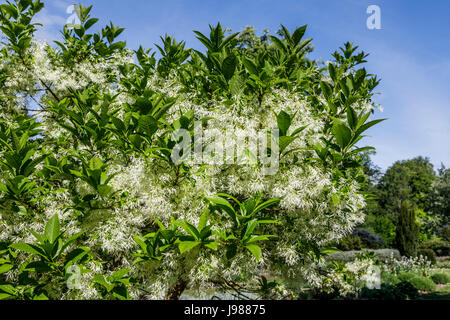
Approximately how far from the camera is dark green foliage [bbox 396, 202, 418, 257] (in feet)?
63.3

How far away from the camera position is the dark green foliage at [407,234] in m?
19.3

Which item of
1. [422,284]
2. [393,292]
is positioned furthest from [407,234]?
[393,292]

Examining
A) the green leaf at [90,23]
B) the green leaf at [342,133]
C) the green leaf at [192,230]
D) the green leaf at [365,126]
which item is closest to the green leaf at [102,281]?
the green leaf at [192,230]

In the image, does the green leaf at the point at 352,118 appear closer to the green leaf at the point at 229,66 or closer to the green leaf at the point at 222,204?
the green leaf at the point at 229,66

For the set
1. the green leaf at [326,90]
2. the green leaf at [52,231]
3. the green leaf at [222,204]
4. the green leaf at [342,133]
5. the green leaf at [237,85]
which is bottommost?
the green leaf at [52,231]

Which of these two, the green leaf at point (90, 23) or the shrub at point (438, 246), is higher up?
the green leaf at point (90, 23)

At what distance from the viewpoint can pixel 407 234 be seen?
1955 centimetres

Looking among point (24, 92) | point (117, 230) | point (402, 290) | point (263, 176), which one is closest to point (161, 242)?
point (117, 230)

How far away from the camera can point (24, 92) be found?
4125mm

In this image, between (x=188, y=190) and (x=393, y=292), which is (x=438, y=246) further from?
(x=188, y=190)

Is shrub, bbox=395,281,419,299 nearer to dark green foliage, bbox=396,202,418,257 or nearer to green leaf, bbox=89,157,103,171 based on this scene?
dark green foliage, bbox=396,202,418,257

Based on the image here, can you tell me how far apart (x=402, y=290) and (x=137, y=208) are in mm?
12582

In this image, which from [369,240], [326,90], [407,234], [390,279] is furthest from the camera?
[369,240]

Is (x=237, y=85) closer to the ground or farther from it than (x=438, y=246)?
farther from it
